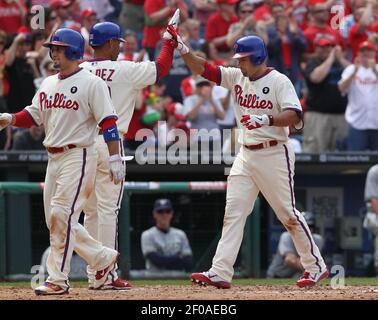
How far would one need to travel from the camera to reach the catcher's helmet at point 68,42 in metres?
7.37

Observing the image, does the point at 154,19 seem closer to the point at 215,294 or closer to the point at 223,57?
the point at 223,57

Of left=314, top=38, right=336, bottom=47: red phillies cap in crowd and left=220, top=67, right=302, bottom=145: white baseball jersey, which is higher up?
left=314, top=38, right=336, bottom=47: red phillies cap in crowd

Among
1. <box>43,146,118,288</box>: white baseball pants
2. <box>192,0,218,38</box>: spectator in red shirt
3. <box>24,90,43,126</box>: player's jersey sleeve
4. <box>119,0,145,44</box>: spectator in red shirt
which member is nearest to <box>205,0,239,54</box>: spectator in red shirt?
<box>192,0,218,38</box>: spectator in red shirt

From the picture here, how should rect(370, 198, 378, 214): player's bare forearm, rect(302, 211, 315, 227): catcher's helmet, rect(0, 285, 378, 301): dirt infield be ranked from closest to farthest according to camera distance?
rect(0, 285, 378, 301): dirt infield, rect(302, 211, 315, 227): catcher's helmet, rect(370, 198, 378, 214): player's bare forearm

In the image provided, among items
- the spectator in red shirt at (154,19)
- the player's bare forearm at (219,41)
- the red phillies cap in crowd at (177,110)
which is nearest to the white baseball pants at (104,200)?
the red phillies cap in crowd at (177,110)

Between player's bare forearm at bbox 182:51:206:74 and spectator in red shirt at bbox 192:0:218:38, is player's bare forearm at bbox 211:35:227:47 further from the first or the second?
player's bare forearm at bbox 182:51:206:74

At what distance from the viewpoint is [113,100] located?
7992 millimetres

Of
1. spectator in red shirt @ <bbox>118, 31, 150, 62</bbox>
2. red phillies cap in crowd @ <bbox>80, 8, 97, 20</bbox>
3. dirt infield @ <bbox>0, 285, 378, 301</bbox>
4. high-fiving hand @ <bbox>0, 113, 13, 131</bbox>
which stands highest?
red phillies cap in crowd @ <bbox>80, 8, 97, 20</bbox>

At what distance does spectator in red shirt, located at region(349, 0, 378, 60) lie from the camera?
13.2 metres

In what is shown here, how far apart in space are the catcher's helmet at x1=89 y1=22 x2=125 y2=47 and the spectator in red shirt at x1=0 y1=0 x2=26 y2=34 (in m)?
5.54

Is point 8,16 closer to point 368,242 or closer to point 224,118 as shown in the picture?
point 224,118

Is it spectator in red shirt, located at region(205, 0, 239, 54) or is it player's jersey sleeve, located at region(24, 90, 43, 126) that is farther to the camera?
spectator in red shirt, located at region(205, 0, 239, 54)

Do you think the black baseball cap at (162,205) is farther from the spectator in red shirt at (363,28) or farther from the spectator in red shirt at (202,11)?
the spectator in red shirt at (202,11)

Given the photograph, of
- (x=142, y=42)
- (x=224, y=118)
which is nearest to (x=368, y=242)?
(x=224, y=118)
